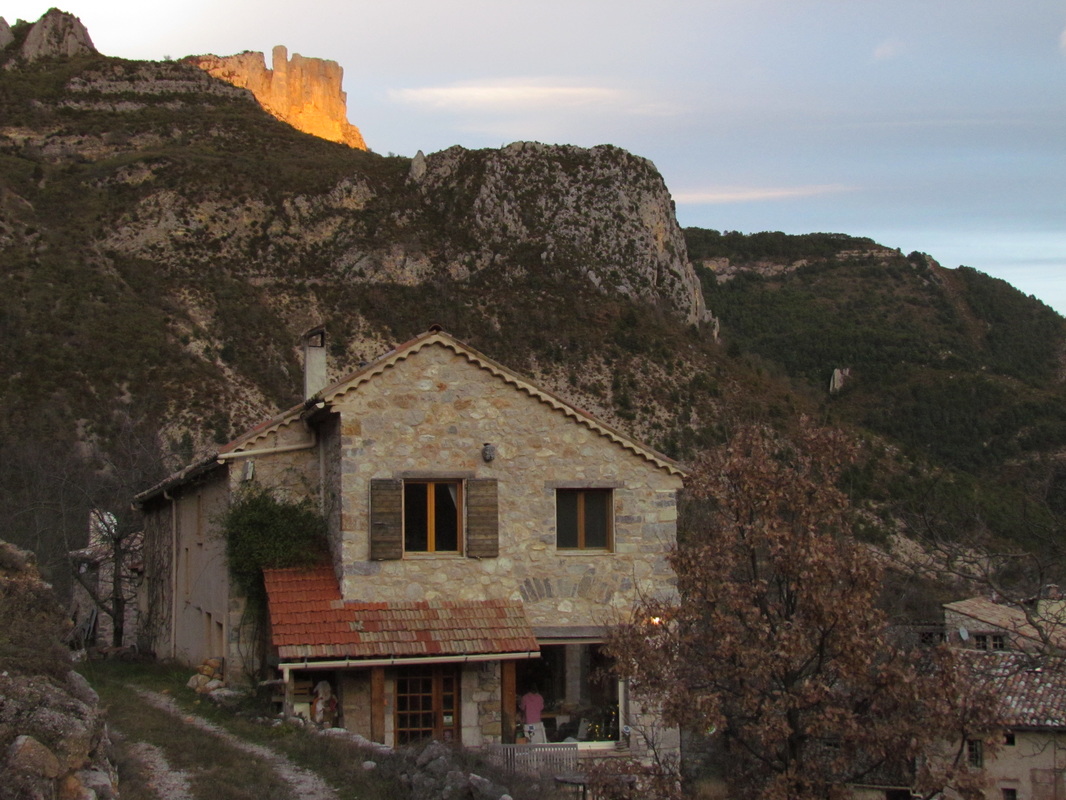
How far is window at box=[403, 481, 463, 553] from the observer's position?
62.7 feet

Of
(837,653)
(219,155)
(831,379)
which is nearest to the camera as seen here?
(837,653)

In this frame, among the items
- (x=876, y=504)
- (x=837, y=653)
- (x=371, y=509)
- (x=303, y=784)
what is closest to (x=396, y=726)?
(x=371, y=509)

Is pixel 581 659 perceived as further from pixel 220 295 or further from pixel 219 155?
pixel 219 155

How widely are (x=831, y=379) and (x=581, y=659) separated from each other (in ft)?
250

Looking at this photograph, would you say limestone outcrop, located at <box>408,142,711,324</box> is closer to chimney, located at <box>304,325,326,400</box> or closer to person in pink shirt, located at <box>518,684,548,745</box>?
chimney, located at <box>304,325,326,400</box>

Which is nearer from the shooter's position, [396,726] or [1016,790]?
[396,726]

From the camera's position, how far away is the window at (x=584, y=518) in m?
19.9

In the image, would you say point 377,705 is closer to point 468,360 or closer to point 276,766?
point 276,766

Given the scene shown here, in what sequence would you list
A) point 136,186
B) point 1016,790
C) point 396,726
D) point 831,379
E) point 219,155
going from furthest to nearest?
point 831,379 → point 219,155 → point 136,186 → point 1016,790 → point 396,726

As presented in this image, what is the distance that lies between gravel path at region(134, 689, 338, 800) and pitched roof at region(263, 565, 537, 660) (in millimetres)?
1614

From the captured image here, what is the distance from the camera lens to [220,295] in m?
67.8

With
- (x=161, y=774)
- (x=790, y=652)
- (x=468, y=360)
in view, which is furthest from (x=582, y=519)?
(x=161, y=774)

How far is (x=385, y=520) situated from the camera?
61.0ft

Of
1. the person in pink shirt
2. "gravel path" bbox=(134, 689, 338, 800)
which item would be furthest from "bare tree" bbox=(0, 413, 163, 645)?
the person in pink shirt
